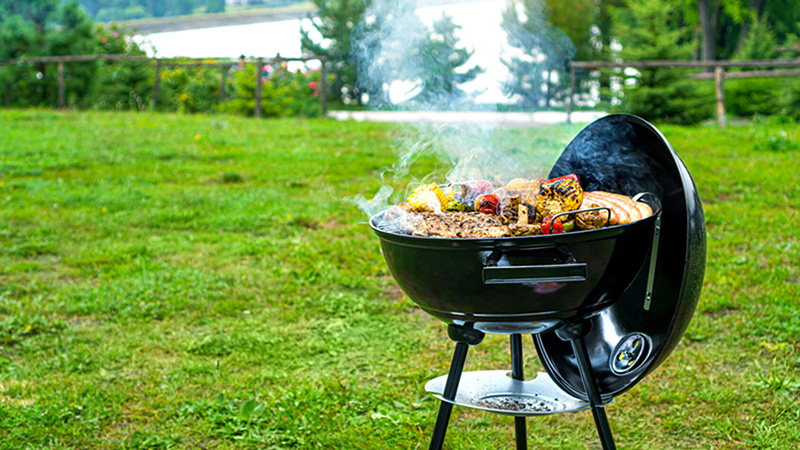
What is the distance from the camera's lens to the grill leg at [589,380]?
6.28 feet

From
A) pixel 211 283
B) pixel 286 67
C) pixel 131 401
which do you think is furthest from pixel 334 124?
pixel 131 401

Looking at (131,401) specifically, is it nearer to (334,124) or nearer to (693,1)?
(334,124)

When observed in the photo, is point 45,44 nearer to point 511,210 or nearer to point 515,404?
point 511,210

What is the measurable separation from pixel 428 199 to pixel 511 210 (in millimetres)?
265

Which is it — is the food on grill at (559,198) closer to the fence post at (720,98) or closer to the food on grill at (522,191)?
the food on grill at (522,191)

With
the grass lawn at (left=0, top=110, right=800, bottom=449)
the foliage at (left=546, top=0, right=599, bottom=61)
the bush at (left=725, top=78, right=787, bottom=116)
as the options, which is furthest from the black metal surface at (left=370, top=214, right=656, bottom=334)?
the bush at (left=725, top=78, right=787, bottom=116)

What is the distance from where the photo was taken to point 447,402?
A: 1.99 meters

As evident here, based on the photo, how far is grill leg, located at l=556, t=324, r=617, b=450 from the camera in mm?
1915

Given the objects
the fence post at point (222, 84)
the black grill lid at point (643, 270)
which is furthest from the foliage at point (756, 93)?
the black grill lid at point (643, 270)

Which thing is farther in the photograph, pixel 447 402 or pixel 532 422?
pixel 532 422

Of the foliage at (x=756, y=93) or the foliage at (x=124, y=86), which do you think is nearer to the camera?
the foliage at (x=124, y=86)

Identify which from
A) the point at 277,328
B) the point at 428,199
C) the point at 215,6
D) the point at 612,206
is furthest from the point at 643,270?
the point at 215,6

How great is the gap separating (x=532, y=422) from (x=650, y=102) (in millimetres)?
10230

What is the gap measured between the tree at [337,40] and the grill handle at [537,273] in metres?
11.9
